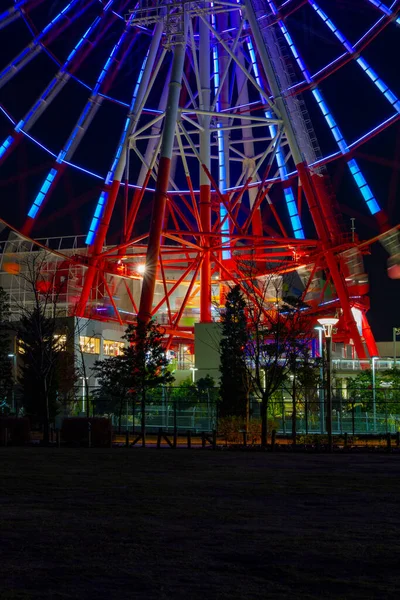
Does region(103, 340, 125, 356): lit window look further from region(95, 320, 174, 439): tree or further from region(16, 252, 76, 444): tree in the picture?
region(95, 320, 174, 439): tree

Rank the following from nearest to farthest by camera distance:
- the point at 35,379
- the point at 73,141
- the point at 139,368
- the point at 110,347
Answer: the point at 139,368 → the point at 35,379 → the point at 73,141 → the point at 110,347

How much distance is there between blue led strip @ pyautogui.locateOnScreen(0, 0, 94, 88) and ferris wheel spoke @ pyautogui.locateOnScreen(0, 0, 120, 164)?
1.77m

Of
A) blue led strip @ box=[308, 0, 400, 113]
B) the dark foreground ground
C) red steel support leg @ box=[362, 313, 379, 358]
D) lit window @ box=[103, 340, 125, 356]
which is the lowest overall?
the dark foreground ground

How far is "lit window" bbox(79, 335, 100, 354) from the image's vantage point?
4897cm

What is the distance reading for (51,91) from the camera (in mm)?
43781

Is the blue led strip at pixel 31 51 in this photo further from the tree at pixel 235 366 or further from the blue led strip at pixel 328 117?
the tree at pixel 235 366

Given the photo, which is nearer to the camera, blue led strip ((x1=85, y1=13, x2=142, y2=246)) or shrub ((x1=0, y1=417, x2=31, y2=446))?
shrub ((x1=0, y1=417, x2=31, y2=446))

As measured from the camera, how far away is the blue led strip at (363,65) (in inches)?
1521

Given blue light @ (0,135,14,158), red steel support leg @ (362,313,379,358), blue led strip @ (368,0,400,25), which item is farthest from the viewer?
red steel support leg @ (362,313,379,358)

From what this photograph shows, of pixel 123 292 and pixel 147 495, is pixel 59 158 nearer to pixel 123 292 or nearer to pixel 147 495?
pixel 123 292

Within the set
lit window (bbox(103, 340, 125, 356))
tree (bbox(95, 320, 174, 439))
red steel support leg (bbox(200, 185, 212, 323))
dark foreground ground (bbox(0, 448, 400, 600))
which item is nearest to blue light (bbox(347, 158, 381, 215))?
red steel support leg (bbox(200, 185, 212, 323))

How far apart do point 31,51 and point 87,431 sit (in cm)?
2370

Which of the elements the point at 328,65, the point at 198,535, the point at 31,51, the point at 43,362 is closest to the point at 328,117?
the point at 328,65

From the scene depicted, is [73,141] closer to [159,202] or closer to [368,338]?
[159,202]
